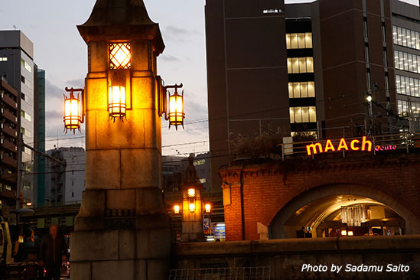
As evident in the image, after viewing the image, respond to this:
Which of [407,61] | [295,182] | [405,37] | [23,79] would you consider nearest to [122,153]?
[295,182]

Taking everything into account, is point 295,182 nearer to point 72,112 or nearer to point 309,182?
point 309,182

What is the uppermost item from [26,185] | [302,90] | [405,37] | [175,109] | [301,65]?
[405,37]

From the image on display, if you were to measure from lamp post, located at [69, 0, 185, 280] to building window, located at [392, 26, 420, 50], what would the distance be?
87530 millimetres

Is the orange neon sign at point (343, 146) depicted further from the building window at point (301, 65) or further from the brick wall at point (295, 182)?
the building window at point (301, 65)

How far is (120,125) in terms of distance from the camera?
11680 mm

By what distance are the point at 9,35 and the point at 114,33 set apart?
373 ft

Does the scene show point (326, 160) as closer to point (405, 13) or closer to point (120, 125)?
point (120, 125)

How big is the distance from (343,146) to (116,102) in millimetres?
24164

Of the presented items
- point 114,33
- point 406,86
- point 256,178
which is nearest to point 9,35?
point 406,86

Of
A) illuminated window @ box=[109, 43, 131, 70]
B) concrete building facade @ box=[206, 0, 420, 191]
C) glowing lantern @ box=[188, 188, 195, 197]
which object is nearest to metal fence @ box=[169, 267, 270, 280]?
illuminated window @ box=[109, 43, 131, 70]

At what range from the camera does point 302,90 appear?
91625 millimetres

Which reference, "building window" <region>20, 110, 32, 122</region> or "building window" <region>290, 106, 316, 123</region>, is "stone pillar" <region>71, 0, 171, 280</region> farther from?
"building window" <region>20, 110, 32, 122</region>

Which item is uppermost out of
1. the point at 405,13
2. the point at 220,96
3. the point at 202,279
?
the point at 405,13

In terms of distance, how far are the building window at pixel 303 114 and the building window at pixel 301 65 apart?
5.77 meters
